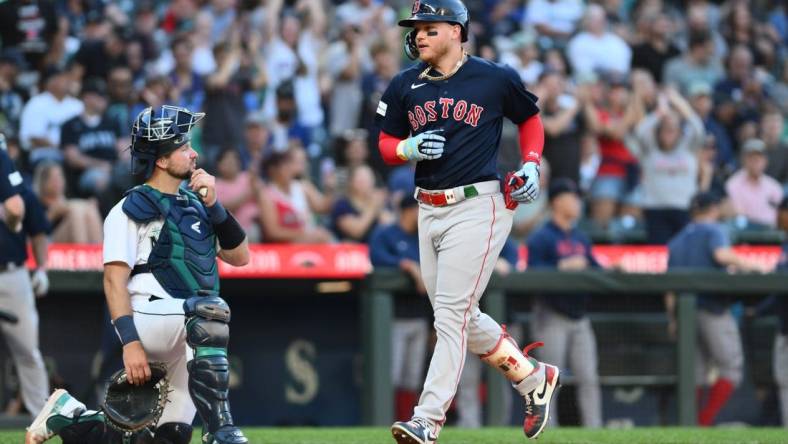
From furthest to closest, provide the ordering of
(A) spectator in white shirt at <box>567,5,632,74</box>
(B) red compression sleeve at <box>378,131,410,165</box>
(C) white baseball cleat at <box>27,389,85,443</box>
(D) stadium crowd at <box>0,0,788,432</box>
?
1. (A) spectator in white shirt at <box>567,5,632,74</box>
2. (D) stadium crowd at <box>0,0,788,432</box>
3. (B) red compression sleeve at <box>378,131,410,165</box>
4. (C) white baseball cleat at <box>27,389,85,443</box>

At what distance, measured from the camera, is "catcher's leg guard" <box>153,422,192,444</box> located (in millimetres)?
5230

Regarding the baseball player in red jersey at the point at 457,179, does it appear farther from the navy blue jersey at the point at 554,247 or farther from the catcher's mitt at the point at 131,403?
the navy blue jersey at the point at 554,247

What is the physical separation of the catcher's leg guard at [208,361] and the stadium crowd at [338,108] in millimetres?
4615

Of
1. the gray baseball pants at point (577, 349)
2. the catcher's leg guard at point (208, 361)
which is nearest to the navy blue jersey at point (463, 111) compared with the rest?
the catcher's leg guard at point (208, 361)

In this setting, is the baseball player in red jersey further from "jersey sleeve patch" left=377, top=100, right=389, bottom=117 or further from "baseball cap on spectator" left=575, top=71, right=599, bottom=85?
"baseball cap on spectator" left=575, top=71, right=599, bottom=85

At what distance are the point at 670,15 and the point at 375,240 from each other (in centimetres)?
820

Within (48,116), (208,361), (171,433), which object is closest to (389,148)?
(208,361)

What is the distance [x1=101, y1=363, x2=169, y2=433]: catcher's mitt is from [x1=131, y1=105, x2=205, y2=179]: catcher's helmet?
86 cm

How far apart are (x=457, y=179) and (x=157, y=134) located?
130 centimetres

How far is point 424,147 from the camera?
550cm

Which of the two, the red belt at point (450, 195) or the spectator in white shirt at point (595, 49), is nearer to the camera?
the red belt at point (450, 195)

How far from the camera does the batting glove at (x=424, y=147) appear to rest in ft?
18.0

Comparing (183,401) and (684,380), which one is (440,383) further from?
(684,380)

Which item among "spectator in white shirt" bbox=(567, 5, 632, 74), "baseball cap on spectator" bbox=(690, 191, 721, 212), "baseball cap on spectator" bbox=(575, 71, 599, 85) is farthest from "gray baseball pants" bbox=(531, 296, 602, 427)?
"spectator in white shirt" bbox=(567, 5, 632, 74)
